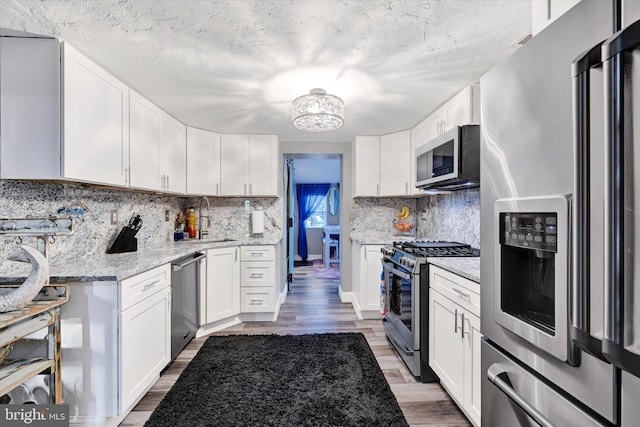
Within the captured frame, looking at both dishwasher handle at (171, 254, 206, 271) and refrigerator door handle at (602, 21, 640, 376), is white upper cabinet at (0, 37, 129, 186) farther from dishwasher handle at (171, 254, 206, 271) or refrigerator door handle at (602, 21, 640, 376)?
refrigerator door handle at (602, 21, 640, 376)

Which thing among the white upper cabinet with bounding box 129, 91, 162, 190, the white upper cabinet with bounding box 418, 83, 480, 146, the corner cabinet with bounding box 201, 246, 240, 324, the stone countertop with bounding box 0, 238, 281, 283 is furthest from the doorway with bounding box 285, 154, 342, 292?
the stone countertop with bounding box 0, 238, 281, 283

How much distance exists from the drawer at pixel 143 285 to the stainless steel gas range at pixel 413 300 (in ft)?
5.79

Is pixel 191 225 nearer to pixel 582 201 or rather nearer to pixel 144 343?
pixel 144 343

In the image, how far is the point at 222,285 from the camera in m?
3.06

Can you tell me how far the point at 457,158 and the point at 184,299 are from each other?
7.94ft

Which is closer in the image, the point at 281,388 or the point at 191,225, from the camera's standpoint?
the point at 281,388

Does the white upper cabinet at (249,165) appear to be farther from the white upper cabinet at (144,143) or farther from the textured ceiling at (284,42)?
the textured ceiling at (284,42)

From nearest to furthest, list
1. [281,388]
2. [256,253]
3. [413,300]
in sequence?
1. [281,388]
2. [413,300]
3. [256,253]

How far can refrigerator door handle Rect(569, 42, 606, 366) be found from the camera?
64cm

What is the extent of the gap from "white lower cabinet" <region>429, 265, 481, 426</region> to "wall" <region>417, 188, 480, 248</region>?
2.68 feet

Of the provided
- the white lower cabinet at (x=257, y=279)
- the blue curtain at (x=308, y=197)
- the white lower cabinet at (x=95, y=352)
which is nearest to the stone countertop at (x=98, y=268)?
the white lower cabinet at (x=95, y=352)

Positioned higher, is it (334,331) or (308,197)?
(308,197)

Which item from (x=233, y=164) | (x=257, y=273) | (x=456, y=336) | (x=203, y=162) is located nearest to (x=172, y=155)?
(x=203, y=162)

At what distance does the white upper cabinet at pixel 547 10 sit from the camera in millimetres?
894
